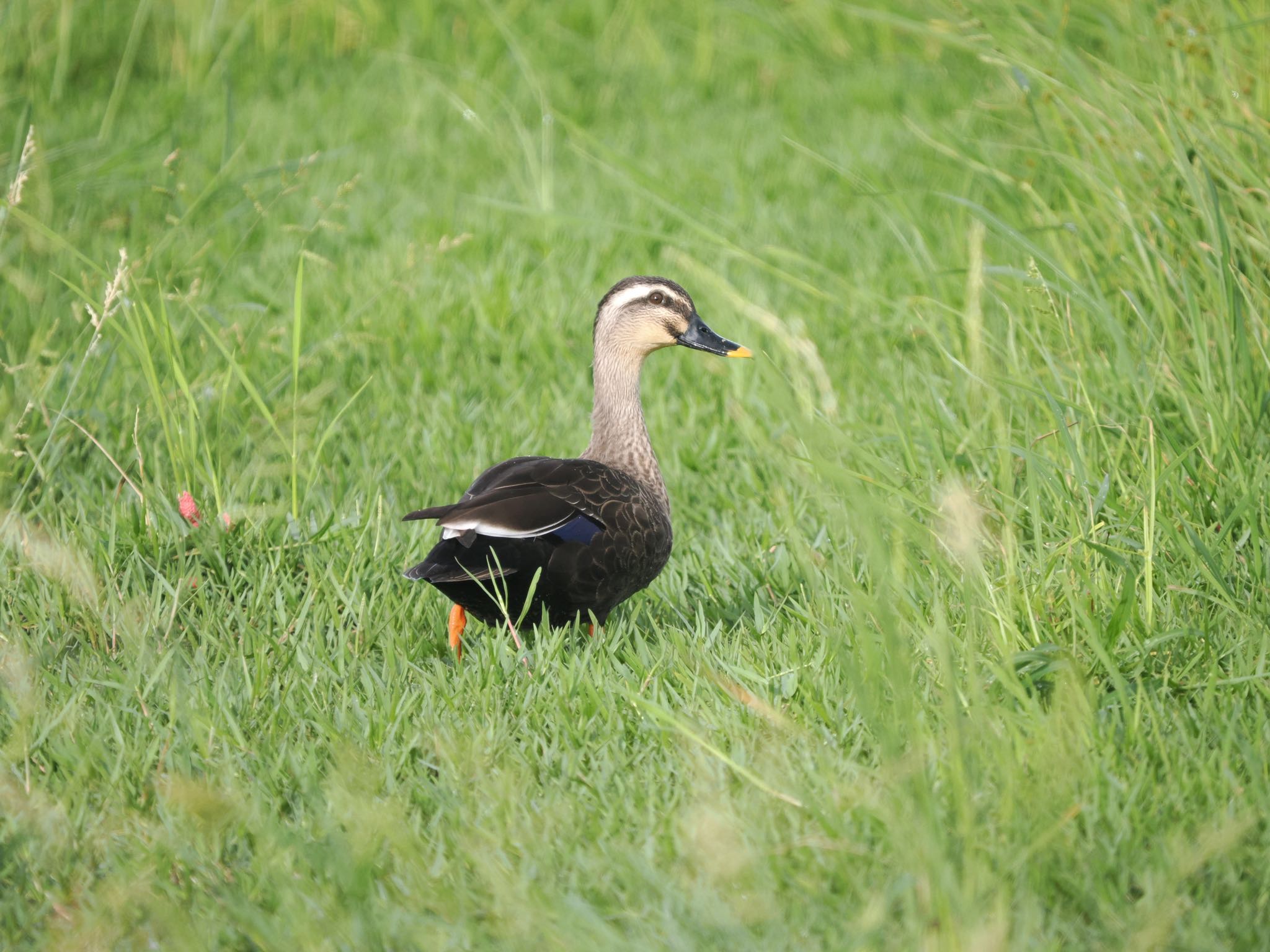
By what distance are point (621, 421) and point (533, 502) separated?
0.78 meters

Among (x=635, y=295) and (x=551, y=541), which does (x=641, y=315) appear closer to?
(x=635, y=295)

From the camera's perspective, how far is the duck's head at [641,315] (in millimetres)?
4195

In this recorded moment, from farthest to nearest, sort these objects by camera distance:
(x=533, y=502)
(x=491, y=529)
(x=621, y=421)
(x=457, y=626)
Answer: (x=621, y=421)
(x=457, y=626)
(x=533, y=502)
(x=491, y=529)

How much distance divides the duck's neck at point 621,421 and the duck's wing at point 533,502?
250 millimetres

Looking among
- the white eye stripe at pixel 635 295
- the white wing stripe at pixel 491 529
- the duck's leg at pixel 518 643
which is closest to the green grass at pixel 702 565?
the duck's leg at pixel 518 643

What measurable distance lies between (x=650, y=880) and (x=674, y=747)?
0.50 m

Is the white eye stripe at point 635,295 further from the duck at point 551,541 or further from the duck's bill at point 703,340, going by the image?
the duck at point 551,541

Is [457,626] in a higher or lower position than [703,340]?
lower

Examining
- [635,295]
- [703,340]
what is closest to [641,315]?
[635,295]

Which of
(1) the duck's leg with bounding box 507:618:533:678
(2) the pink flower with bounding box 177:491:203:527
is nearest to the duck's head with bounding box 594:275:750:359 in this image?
(1) the duck's leg with bounding box 507:618:533:678

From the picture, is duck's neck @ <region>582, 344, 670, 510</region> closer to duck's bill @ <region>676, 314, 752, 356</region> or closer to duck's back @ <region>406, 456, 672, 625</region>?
duck's bill @ <region>676, 314, 752, 356</region>

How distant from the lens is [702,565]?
3.99 metres

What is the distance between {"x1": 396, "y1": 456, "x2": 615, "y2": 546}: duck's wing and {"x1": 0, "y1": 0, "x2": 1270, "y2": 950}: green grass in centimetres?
31

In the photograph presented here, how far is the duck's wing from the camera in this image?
336 cm
